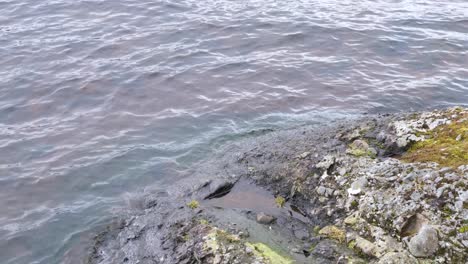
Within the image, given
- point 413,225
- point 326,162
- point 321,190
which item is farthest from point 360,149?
point 413,225

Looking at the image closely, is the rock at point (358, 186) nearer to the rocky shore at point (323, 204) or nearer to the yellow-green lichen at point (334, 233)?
the rocky shore at point (323, 204)

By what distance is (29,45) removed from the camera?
53.5 feet

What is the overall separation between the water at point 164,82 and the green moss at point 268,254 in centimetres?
335

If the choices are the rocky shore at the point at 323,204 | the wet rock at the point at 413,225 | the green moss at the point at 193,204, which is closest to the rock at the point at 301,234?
the rocky shore at the point at 323,204

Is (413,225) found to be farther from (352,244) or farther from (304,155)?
(304,155)

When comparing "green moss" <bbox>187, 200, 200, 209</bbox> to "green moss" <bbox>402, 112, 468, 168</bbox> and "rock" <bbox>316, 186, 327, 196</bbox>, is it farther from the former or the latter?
"green moss" <bbox>402, 112, 468, 168</bbox>

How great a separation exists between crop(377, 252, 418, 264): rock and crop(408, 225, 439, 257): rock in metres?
0.09

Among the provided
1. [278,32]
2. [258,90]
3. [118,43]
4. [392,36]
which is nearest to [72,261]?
[258,90]

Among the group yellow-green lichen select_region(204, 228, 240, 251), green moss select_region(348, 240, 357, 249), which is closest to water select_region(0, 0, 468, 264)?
yellow-green lichen select_region(204, 228, 240, 251)

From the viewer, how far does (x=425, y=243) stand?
18.0 ft

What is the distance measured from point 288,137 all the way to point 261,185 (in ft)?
6.75

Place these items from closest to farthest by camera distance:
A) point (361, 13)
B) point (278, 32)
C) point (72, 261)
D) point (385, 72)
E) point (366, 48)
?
point (72, 261) → point (385, 72) → point (366, 48) → point (278, 32) → point (361, 13)

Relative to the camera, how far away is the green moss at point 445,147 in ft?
21.1

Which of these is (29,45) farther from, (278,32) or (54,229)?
(54,229)
